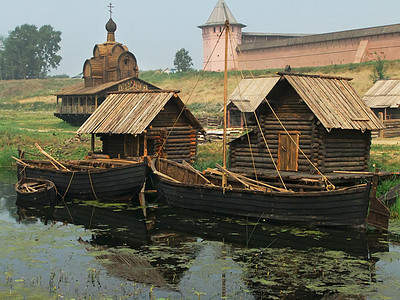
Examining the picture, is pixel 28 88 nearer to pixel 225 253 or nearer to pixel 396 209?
pixel 396 209

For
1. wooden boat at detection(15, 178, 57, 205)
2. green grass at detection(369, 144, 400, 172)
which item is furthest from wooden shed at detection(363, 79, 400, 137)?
wooden boat at detection(15, 178, 57, 205)

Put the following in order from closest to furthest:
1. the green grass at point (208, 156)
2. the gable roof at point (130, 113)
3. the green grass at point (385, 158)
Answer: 1. the gable roof at point (130, 113)
2. the green grass at point (385, 158)
3. the green grass at point (208, 156)

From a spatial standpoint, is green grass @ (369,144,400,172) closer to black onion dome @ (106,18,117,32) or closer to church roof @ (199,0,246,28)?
black onion dome @ (106,18,117,32)

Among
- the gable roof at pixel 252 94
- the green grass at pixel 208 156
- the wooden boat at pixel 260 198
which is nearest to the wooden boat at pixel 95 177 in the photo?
the wooden boat at pixel 260 198

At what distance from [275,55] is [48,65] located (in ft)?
158

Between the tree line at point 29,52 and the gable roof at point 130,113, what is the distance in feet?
Answer: 271

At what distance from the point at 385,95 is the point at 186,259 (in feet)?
101

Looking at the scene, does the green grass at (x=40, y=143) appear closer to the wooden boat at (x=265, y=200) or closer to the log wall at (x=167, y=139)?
the log wall at (x=167, y=139)

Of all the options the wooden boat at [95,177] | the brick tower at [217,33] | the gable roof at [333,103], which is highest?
the brick tower at [217,33]

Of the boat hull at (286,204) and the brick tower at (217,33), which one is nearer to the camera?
the boat hull at (286,204)

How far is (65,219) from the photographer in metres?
19.3

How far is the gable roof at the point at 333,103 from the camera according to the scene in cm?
2050

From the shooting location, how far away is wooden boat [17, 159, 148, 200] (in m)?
21.2

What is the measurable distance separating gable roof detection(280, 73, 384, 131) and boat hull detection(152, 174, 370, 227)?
389 centimetres
